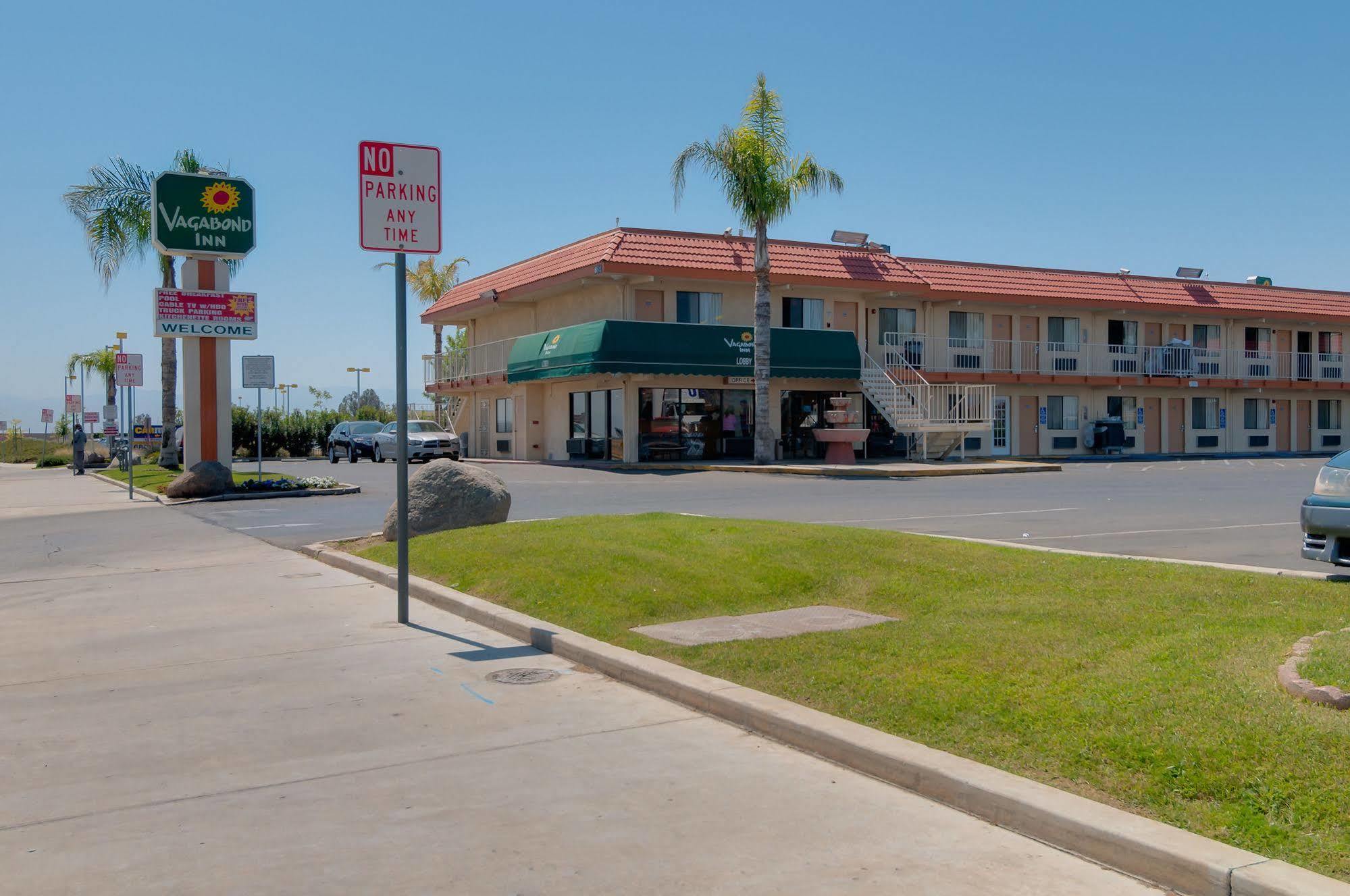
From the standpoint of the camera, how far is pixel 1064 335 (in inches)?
1676

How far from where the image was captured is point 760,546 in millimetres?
10430

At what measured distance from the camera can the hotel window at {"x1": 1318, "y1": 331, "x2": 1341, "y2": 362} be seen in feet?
160

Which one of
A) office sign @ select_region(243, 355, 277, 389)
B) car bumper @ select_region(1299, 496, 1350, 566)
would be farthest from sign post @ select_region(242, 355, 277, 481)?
car bumper @ select_region(1299, 496, 1350, 566)

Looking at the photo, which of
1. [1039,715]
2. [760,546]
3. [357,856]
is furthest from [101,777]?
[760,546]

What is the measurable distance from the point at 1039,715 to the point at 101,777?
176 inches

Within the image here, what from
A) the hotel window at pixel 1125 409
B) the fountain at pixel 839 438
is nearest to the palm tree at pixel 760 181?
the fountain at pixel 839 438

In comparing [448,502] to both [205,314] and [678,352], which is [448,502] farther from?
[678,352]

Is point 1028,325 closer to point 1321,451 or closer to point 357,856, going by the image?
point 1321,451

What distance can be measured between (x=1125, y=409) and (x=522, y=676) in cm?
4165

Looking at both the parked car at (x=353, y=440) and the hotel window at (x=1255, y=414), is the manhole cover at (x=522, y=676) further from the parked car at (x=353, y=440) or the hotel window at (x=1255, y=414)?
the hotel window at (x=1255, y=414)

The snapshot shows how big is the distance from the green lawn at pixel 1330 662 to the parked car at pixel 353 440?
36.7 metres

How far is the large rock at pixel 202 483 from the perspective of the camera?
23.7 meters

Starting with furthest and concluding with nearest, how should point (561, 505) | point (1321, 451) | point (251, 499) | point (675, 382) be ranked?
point (1321, 451), point (675, 382), point (251, 499), point (561, 505)

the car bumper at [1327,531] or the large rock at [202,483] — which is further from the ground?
the car bumper at [1327,531]
